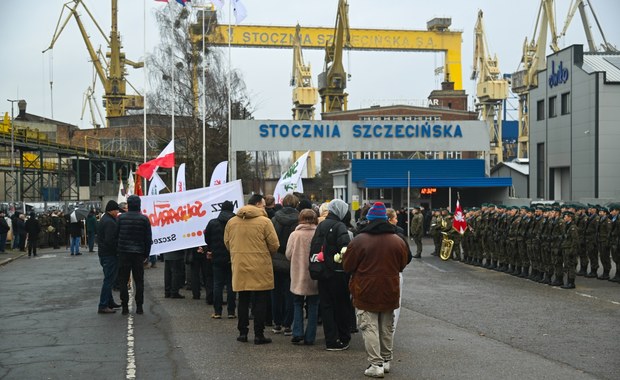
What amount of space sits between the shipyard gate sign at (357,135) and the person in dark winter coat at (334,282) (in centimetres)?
2688

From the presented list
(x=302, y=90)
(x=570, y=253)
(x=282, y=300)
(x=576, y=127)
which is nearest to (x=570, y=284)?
(x=570, y=253)

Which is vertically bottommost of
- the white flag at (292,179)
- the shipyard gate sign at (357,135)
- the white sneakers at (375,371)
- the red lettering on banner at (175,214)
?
the white sneakers at (375,371)

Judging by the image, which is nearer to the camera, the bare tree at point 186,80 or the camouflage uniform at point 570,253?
the camouflage uniform at point 570,253

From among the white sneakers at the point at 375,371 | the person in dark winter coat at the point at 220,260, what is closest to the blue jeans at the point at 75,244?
the person in dark winter coat at the point at 220,260

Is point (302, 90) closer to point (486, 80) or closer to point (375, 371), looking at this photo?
point (486, 80)

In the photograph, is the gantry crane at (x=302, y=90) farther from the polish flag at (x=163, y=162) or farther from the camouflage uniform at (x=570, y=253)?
the camouflage uniform at (x=570, y=253)

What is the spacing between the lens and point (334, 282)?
9883 mm

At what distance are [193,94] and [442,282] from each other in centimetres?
2862

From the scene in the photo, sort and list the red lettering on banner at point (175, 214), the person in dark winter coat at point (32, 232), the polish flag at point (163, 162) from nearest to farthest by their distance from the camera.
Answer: the red lettering on banner at point (175, 214)
the polish flag at point (163, 162)
the person in dark winter coat at point (32, 232)

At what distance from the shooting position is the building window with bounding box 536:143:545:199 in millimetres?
41094

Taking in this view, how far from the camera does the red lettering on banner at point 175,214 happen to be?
13734mm

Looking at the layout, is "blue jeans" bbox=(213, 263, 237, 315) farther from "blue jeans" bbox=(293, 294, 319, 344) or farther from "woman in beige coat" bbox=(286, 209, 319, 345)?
"blue jeans" bbox=(293, 294, 319, 344)

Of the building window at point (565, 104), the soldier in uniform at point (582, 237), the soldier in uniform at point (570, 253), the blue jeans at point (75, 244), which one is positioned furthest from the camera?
the building window at point (565, 104)

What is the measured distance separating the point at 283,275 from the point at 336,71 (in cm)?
5908
